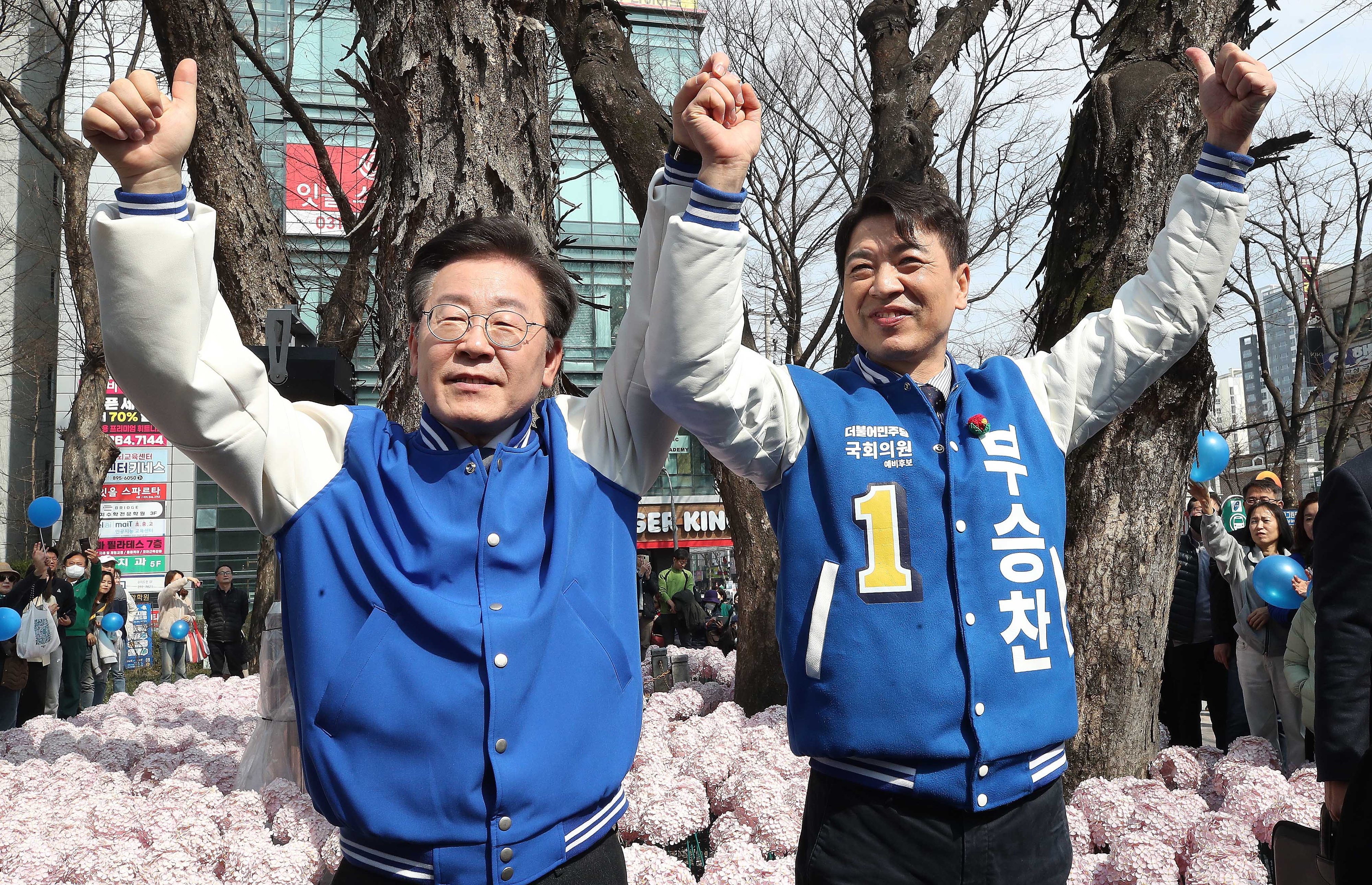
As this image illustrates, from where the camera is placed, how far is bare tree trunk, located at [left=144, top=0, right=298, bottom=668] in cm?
628

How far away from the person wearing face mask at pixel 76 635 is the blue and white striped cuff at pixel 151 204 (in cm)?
982

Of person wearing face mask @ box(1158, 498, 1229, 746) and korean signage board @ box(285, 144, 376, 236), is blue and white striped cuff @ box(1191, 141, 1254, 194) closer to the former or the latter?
person wearing face mask @ box(1158, 498, 1229, 746)

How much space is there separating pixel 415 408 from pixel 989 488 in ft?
7.08

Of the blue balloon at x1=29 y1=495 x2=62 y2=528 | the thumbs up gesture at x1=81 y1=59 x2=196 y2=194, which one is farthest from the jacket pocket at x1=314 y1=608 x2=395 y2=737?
the blue balloon at x1=29 y1=495 x2=62 y2=528

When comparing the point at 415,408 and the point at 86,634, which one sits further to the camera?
the point at 86,634

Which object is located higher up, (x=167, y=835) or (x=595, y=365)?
(x=595, y=365)

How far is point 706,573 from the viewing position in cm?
2786

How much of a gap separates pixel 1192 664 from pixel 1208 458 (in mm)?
1445

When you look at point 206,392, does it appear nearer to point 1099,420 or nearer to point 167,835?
point 1099,420

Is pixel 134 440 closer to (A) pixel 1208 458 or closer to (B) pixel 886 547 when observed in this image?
(A) pixel 1208 458

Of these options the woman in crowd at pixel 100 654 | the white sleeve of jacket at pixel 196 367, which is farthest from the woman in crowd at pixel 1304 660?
the woman in crowd at pixel 100 654

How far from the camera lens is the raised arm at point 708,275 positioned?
1.61 metres

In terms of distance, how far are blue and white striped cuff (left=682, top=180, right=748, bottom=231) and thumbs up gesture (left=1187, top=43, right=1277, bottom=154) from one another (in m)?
1.21

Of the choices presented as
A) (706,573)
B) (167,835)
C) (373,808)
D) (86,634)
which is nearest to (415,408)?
(167,835)
